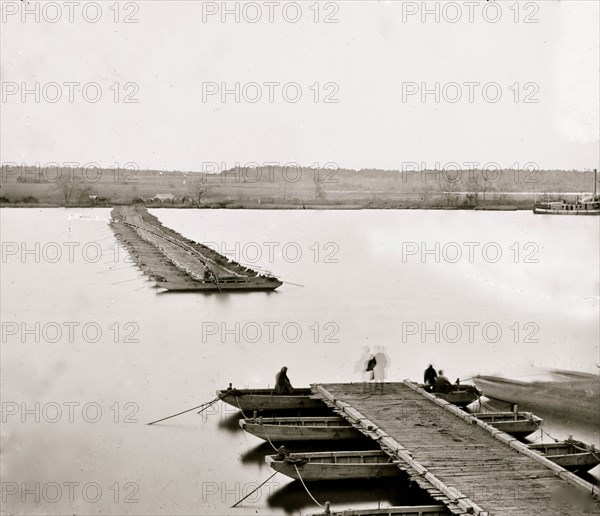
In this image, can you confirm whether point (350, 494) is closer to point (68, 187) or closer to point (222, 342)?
point (222, 342)

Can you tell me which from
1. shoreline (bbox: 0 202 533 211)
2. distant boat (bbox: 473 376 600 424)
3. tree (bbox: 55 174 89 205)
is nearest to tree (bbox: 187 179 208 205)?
shoreline (bbox: 0 202 533 211)

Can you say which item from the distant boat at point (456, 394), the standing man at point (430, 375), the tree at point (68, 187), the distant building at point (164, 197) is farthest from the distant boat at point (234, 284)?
the distant building at point (164, 197)

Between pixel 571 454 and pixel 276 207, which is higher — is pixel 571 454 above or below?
below

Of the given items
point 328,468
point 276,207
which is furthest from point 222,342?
point 276,207

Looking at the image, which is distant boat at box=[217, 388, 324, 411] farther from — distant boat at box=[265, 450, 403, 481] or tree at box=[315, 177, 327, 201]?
tree at box=[315, 177, 327, 201]

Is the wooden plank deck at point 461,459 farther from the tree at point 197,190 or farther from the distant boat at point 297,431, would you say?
the tree at point 197,190

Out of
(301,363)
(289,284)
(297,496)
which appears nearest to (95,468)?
(297,496)
